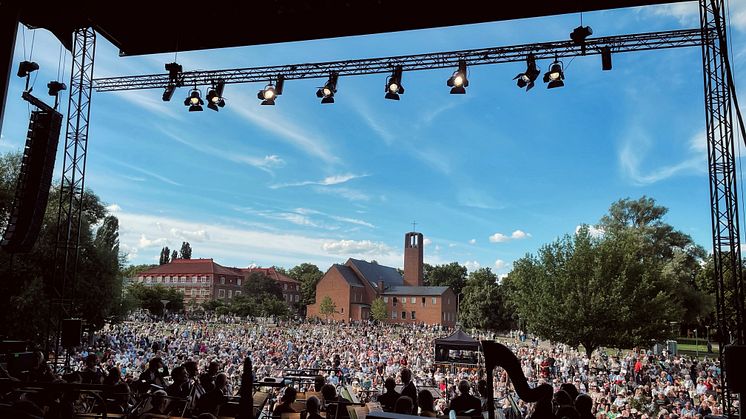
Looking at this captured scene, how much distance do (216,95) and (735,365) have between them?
32.6ft

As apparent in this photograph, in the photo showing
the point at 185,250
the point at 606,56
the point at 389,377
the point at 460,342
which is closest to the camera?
the point at 389,377

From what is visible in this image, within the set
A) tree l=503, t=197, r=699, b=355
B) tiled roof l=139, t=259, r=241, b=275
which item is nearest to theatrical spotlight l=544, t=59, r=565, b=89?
tree l=503, t=197, r=699, b=355

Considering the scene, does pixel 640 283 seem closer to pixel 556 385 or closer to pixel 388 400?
pixel 556 385

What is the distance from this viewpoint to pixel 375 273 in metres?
73.7

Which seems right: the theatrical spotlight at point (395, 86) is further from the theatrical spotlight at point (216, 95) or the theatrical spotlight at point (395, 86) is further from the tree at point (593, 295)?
the tree at point (593, 295)

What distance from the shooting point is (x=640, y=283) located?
23.2 meters

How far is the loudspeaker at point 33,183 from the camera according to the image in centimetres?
815

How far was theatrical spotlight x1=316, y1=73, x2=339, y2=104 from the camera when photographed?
1032 centimetres

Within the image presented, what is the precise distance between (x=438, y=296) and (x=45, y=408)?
199ft

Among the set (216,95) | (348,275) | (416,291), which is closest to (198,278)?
(348,275)

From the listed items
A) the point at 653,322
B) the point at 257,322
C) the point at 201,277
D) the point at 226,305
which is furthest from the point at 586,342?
the point at 201,277

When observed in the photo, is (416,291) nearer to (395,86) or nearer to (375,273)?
(375,273)

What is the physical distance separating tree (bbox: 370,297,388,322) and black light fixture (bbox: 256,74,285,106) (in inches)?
2190

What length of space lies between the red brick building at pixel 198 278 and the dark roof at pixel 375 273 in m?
17.8
